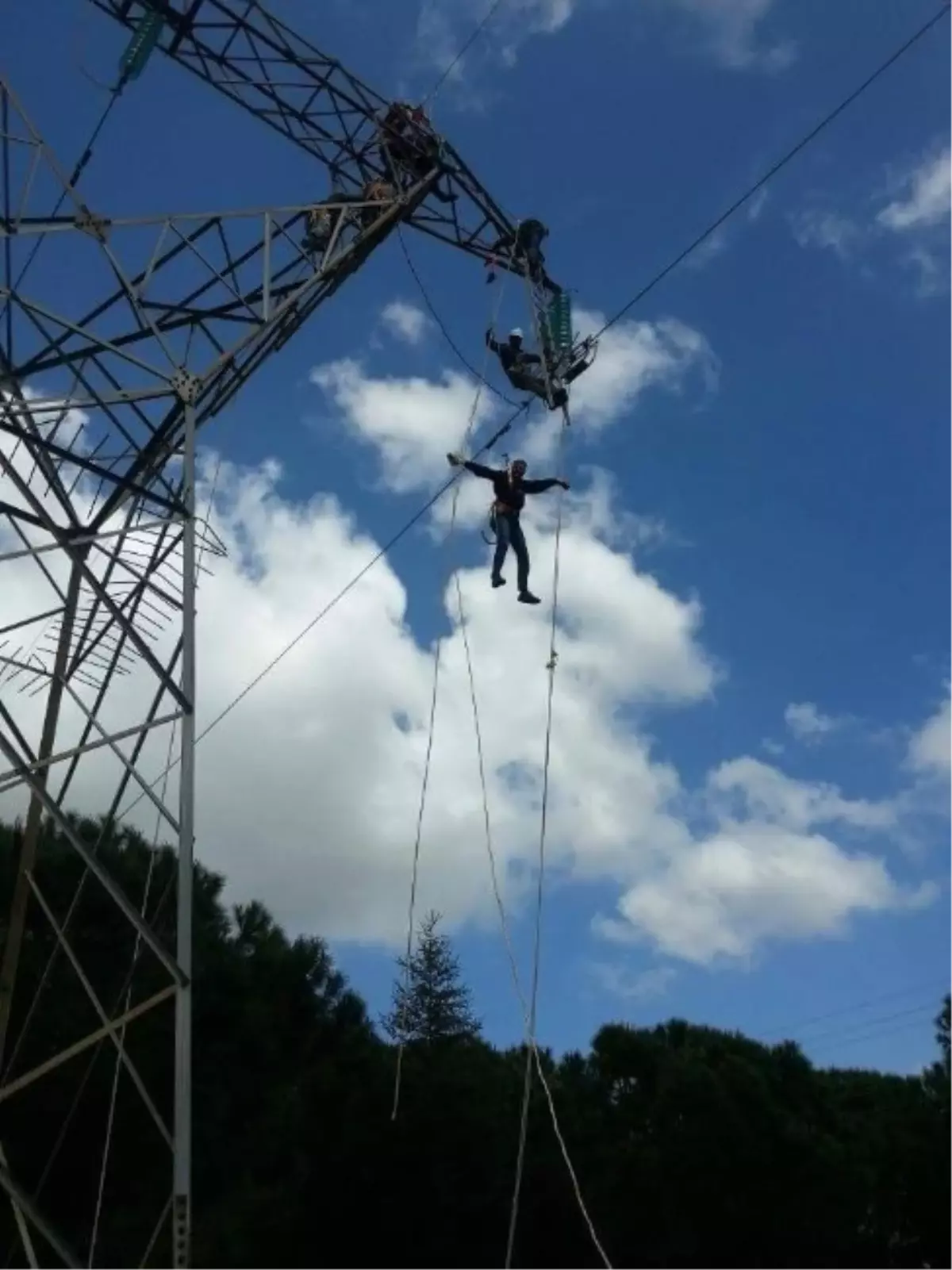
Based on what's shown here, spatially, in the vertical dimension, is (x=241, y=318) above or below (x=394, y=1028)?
below

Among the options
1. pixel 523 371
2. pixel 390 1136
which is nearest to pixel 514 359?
pixel 523 371

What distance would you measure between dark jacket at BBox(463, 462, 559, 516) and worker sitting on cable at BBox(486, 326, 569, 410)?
710 millimetres

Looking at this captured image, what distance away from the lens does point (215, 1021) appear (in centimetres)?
2178

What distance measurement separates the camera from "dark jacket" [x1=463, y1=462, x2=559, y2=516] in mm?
10180

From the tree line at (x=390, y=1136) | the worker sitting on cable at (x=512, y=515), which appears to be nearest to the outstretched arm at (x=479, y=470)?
the worker sitting on cable at (x=512, y=515)

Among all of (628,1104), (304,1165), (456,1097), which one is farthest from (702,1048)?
(304,1165)

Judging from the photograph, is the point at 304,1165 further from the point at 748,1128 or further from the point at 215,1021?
the point at 748,1128

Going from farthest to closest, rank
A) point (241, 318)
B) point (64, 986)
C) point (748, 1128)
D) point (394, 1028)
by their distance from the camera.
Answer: point (394, 1028)
point (748, 1128)
point (64, 986)
point (241, 318)

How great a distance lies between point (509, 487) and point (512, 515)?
230 millimetres

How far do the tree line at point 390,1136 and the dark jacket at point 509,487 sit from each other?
31.3 feet

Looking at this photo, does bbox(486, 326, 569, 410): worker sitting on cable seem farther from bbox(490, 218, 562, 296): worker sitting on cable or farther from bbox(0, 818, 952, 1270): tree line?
bbox(0, 818, 952, 1270): tree line

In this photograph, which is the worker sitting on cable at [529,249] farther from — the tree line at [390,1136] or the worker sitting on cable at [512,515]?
the tree line at [390,1136]

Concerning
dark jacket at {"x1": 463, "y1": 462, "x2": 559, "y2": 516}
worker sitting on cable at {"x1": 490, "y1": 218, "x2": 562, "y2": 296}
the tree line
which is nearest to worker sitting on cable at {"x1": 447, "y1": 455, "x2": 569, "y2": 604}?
dark jacket at {"x1": 463, "y1": 462, "x2": 559, "y2": 516}

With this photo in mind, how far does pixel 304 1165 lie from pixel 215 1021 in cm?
282
